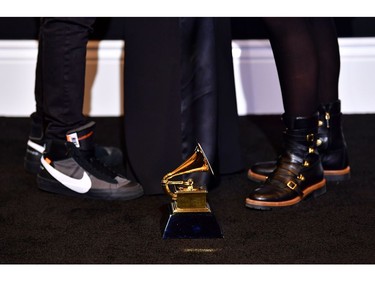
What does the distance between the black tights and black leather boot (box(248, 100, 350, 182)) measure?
6 centimetres

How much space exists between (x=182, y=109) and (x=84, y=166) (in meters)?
0.29

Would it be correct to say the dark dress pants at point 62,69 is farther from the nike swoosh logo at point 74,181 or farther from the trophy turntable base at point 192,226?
the trophy turntable base at point 192,226

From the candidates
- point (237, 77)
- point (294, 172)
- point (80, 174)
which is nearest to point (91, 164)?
point (80, 174)

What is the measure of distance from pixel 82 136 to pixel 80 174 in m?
0.10

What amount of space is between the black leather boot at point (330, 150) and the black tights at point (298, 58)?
0.20 feet

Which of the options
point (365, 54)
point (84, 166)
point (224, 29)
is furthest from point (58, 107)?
point (365, 54)

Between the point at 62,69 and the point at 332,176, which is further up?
the point at 62,69

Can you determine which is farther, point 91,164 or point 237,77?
point 237,77

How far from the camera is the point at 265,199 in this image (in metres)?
2.01

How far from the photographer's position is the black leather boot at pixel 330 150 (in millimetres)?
2174

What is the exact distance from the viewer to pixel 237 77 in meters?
3.12

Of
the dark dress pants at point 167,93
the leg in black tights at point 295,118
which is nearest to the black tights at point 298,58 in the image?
the leg in black tights at point 295,118

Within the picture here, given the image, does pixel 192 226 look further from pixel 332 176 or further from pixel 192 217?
pixel 332 176
